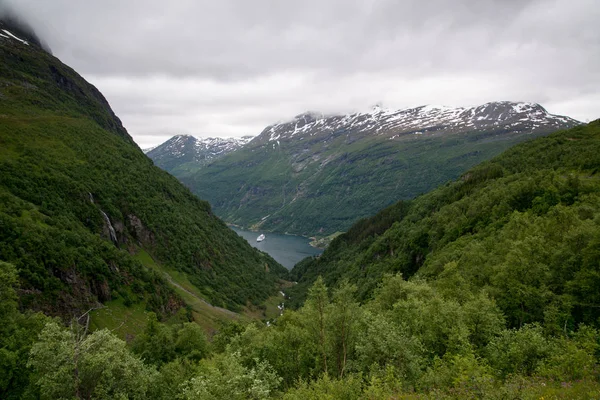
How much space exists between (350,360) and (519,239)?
30537 mm

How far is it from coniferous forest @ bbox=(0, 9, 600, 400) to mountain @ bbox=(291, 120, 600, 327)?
11.3 inches

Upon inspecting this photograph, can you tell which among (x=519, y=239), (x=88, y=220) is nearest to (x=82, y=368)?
(x=519, y=239)

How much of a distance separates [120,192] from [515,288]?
109866 mm

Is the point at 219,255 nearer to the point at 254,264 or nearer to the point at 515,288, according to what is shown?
the point at 254,264

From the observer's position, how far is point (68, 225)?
2795 inches

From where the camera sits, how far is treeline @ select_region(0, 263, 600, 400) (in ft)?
57.7

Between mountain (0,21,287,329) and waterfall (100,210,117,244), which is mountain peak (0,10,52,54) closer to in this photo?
mountain (0,21,287,329)

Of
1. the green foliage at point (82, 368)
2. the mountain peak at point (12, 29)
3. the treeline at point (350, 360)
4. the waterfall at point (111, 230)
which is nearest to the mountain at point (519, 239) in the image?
the treeline at point (350, 360)

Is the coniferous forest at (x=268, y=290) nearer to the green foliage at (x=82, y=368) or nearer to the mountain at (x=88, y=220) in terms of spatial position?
the green foliage at (x=82, y=368)

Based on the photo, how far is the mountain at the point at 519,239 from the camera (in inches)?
1070

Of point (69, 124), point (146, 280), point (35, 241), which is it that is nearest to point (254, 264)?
point (146, 280)

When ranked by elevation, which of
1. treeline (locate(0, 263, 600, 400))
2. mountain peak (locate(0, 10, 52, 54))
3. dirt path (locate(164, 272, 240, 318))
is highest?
mountain peak (locate(0, 10, 52, 54))

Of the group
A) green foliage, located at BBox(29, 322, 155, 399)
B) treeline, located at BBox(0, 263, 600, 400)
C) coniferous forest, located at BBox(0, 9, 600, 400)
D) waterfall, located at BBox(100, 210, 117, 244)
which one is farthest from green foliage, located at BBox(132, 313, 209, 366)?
waterfall, located at BBox(100, 210, 117, 244)

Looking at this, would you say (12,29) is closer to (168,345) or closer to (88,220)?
(88,220)
